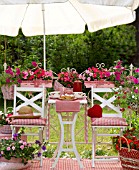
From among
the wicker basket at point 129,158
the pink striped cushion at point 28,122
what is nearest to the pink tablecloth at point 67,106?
the pink striped cushion at point 28,122

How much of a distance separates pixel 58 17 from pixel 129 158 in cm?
275

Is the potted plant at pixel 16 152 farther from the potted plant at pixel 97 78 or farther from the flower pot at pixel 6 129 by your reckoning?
the potted plant at pixel 97 78

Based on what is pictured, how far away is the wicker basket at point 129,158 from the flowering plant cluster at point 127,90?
1.78 ft

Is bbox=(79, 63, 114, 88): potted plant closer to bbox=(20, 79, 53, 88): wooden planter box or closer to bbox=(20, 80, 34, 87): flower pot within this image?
bbox=(20, 79, 53, 88): wooden planter box

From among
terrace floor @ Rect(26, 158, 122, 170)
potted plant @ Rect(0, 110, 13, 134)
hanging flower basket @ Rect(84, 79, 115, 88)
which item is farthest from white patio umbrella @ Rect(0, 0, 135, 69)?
terrace floor @ Rect(26, 158, 122, 170)

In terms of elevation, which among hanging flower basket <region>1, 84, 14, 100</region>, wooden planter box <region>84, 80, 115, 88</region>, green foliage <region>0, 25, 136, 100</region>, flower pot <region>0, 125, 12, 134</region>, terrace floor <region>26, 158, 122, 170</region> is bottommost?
terrace floor <region>26, 158, 122, 170</region>

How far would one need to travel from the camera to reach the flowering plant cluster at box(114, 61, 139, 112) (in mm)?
5610

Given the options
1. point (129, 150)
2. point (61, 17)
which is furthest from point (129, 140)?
point (61, 17)

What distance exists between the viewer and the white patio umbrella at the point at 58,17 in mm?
6832

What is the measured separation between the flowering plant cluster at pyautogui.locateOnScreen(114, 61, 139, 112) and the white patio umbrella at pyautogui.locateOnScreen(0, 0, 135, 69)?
28.2 inches

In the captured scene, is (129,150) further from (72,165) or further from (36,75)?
(36,75)

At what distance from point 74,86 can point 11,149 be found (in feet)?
4.81

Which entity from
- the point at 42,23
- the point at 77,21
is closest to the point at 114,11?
the point at 77,21

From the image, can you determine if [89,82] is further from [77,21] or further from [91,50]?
[91,50]
